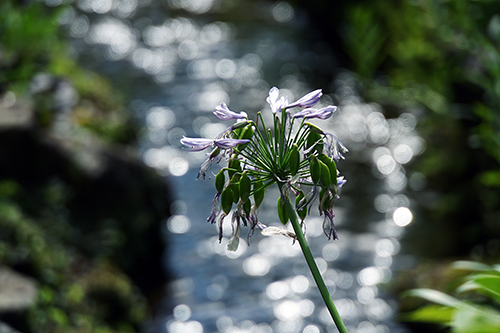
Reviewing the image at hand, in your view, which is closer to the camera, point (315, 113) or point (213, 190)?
point (315, 113)

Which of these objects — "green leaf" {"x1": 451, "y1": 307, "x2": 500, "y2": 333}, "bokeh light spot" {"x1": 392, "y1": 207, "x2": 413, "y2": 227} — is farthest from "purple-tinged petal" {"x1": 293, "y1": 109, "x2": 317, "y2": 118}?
"bokeh light spot" {"x1": 392, "y1": 207, "x2": 413, "y2": 227}

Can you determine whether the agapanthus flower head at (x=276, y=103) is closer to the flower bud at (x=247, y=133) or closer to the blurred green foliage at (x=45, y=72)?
the flower bud at (x=247, y=133)

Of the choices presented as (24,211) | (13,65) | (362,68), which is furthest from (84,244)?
(362,68)

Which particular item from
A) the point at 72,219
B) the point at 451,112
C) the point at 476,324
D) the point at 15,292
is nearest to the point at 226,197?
the point at 476,324

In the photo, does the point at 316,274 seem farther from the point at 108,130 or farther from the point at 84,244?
the point at 108,130

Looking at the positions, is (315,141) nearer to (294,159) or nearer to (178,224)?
(294,159)

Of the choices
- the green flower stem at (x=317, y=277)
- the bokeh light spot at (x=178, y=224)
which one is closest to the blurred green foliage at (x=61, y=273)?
the bokeh light spot at (x=178, y=224)
